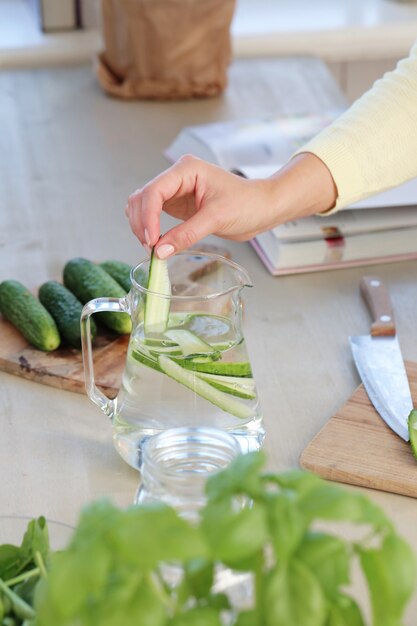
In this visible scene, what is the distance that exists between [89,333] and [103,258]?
0.44 metres

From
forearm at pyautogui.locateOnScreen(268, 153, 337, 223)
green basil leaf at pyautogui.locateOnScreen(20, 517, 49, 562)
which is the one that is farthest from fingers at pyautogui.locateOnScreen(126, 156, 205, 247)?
green basil leaf at pyautogui.locateOnScreen(20, 517, 49, 562)

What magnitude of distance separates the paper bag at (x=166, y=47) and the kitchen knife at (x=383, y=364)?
0.86m

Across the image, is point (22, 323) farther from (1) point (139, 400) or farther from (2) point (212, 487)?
(2) point (212, 487)

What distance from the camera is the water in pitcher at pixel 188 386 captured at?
85 cm

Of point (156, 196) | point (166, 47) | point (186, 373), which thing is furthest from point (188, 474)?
point (166, 47)

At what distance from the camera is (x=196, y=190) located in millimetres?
1112

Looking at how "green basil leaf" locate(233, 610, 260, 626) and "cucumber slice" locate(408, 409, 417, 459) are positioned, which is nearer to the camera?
"green basil leaf" locate(233, 610, 260, 626)

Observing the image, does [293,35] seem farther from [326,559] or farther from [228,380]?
[326,559]

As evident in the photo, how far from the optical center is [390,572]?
45cm

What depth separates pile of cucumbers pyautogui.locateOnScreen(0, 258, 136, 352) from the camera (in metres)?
1.12

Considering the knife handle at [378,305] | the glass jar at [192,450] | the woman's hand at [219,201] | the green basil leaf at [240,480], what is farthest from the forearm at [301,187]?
the green basil leaf at [240,480]

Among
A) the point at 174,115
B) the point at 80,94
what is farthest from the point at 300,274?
the point at 80,94

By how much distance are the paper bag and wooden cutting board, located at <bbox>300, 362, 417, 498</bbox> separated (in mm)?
1129

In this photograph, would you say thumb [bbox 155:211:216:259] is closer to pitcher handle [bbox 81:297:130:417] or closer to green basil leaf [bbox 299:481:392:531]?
pitcher handle [bbox 81:297:130:417]
